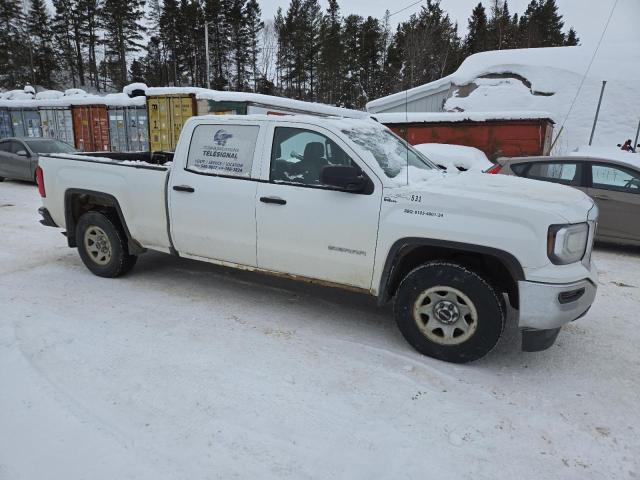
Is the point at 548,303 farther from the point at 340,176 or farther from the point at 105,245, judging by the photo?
the point at 105,245

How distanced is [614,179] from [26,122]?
2455cm

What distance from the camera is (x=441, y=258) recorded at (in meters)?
3.57

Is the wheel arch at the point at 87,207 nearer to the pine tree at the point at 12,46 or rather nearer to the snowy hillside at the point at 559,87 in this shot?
the snowy hillside at the point at 559,87

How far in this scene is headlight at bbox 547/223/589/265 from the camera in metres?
3.05

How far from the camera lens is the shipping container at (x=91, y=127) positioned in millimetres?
19672

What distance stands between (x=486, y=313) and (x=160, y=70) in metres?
59.7

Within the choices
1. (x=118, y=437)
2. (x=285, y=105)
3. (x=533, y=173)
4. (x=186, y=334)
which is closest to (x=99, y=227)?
(x=186, y=334)

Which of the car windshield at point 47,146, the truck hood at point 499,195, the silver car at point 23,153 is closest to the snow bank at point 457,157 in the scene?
the truck hood at point 499,195

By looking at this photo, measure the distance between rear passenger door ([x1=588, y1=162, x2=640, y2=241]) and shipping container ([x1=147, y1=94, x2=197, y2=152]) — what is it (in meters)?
13.8

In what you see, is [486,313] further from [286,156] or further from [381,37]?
[381,37]

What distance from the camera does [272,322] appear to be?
4160 millimetres

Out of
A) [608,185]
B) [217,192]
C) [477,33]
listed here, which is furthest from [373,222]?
[477,33]

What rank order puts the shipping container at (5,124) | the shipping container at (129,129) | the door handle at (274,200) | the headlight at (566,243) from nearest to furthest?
1. the headlight at (566,243)
2. the door handle at (274,200)
3. the shipping container at (129,129)
4. the shipping container at (5,124)

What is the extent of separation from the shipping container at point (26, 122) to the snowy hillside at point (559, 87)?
20381 millimetres
